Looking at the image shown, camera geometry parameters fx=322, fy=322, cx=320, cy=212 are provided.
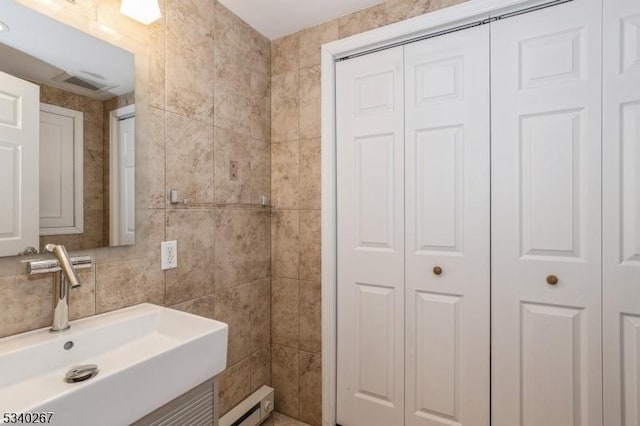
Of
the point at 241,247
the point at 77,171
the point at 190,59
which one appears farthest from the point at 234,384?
the point at 190,59

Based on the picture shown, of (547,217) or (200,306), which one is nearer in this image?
(547,217)

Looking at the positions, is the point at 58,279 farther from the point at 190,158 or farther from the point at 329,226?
the point at 329,226

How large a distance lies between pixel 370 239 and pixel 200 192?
2.89 feet

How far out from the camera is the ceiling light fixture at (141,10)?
117cm

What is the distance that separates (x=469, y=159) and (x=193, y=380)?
4.56ft

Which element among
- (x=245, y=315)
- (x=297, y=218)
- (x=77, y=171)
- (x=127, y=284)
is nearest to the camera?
(x=77, y=171)

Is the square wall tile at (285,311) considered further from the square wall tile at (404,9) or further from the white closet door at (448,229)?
the square wall tile at (404,9)

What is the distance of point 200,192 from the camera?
1.52 m

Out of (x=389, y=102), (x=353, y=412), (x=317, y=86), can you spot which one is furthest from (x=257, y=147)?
(x=353, y=412)

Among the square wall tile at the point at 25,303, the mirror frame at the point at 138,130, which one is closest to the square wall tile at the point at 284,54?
the mirror frame at the point at 138,130

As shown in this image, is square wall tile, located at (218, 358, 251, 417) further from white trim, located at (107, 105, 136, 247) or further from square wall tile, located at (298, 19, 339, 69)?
square wall tile, located at (298, 19, 339, 69)

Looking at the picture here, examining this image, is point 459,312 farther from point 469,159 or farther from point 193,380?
point 193,380

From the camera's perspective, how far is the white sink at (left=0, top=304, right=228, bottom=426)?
0.73 meters

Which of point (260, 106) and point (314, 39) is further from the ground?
point (314, 39)
